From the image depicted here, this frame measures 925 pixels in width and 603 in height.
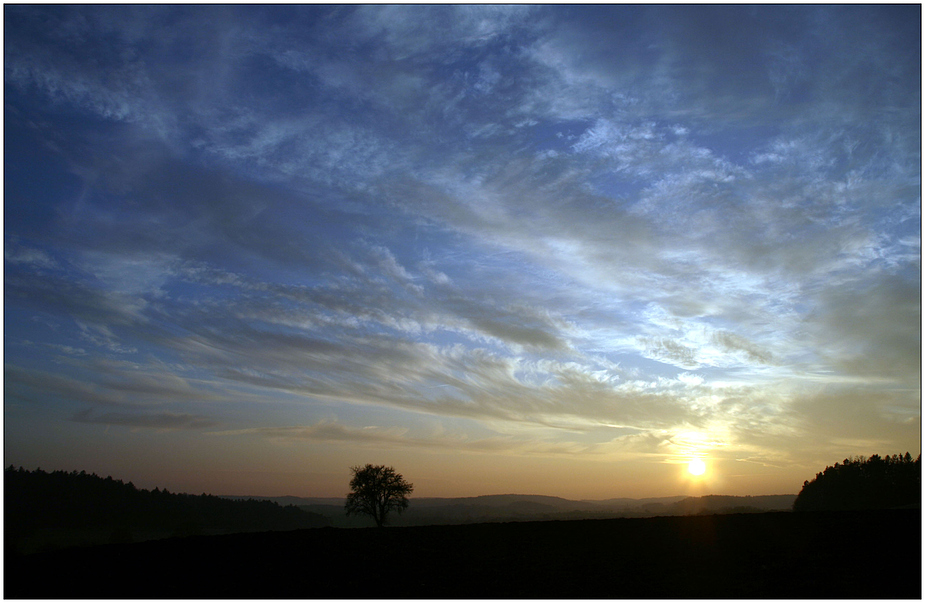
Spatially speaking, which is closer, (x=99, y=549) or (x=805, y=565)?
(x=805, y=565)

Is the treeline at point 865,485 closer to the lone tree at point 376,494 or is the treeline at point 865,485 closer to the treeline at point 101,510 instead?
the lone tree at point 376,494

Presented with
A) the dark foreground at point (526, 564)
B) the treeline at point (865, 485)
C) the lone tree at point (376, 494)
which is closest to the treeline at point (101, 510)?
the lone tree at point (376, 494)

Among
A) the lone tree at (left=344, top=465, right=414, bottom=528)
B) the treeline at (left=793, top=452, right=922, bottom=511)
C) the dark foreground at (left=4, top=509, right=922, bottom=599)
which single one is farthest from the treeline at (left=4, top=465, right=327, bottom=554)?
the treeline at (left=793, top=452, right=922, bottom=511)

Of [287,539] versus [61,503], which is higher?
[287,539]

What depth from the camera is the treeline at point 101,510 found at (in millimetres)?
124688

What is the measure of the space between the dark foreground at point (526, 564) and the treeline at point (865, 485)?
302 ft

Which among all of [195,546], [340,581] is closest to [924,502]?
[340,581]

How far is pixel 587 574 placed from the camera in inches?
965

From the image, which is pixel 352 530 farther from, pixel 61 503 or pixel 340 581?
pixel 61 503

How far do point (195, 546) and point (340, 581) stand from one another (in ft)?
38.5

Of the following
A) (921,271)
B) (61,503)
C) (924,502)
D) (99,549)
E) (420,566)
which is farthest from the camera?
(61,503)

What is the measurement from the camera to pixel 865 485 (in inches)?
4592

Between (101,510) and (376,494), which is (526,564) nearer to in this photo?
(376,494)

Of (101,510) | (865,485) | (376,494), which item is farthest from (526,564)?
(101,510)
